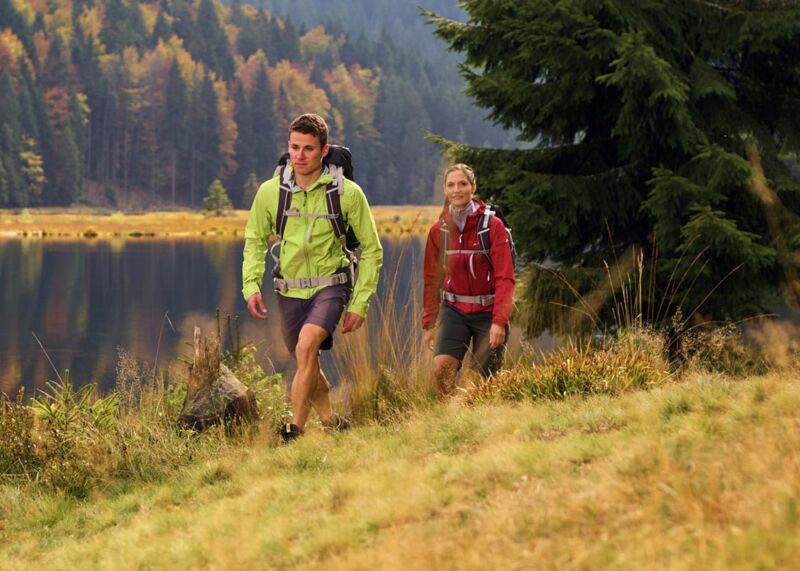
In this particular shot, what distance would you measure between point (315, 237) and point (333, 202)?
0.84ft

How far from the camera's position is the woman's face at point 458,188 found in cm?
678

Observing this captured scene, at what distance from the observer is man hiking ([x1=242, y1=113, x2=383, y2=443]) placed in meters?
6.48

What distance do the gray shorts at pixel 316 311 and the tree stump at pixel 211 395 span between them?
3.34 feet

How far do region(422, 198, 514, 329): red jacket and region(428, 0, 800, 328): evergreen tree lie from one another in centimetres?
241

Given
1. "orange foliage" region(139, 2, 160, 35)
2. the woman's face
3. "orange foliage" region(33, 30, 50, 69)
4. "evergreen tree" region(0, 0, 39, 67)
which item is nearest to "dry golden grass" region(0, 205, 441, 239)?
"evergreen tree" region(0, 0, 39, 67)

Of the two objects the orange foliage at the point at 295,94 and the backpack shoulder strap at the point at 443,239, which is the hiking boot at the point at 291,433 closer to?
the backpack shoulder strap at the point at 443,239

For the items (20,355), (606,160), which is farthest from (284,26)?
(606,160)

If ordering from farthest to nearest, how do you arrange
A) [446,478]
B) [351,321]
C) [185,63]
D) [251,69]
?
[251,69] → [185,63] → [351,321] → [446,478]

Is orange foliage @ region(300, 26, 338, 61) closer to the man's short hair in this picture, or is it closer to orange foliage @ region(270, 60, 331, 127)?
orange foliage @ region(270, 60, 331, 127)

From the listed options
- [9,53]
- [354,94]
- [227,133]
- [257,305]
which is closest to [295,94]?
[354,94]

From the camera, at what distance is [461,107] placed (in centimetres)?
16038

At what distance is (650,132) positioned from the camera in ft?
32.0

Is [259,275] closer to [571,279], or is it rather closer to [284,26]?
[571,279]

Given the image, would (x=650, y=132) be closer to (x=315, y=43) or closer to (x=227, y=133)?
(x=227, y=133)
